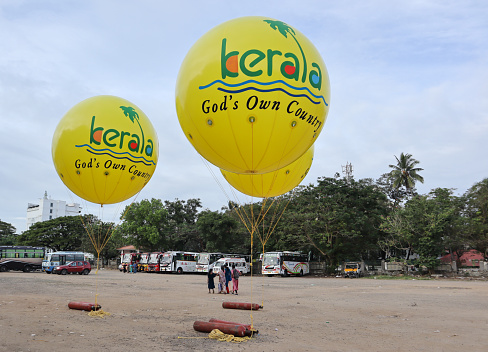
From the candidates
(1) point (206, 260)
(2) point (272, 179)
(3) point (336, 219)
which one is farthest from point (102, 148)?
(1) point (206, 260)

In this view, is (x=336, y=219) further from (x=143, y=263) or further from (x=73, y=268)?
(x=73, y=268)

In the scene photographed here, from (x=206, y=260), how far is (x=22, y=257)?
1898cm

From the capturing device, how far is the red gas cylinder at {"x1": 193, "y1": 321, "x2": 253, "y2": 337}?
26.3 ft

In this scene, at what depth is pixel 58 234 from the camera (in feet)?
214

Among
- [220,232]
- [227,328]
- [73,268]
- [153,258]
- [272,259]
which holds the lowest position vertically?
[73,268]

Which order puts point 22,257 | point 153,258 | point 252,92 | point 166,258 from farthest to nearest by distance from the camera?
point 153,258 → point 166,258 → point 22,257 → point 252,92

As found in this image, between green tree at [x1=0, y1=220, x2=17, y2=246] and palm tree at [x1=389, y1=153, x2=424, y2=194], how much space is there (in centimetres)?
6958

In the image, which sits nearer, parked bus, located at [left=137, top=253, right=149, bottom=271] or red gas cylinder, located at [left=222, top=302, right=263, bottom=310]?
red gas cylinder, located at [left=222, top=302, right=263, bottom=310]

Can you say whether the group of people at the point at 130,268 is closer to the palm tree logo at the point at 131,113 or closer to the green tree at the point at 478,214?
the green tree at the point at 478,214

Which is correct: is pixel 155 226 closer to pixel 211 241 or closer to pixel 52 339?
pixel 211 241

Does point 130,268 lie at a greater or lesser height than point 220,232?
lesser

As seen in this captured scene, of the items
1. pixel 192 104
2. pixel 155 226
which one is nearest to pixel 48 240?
pixel 155 226

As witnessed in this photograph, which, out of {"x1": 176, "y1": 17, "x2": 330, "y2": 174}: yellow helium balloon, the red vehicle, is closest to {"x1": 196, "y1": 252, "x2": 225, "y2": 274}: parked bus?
the red vehicle

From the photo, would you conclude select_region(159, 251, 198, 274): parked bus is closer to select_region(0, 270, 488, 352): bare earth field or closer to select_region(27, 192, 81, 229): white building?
select_region(0, 270, 488, 352): bare earth field
